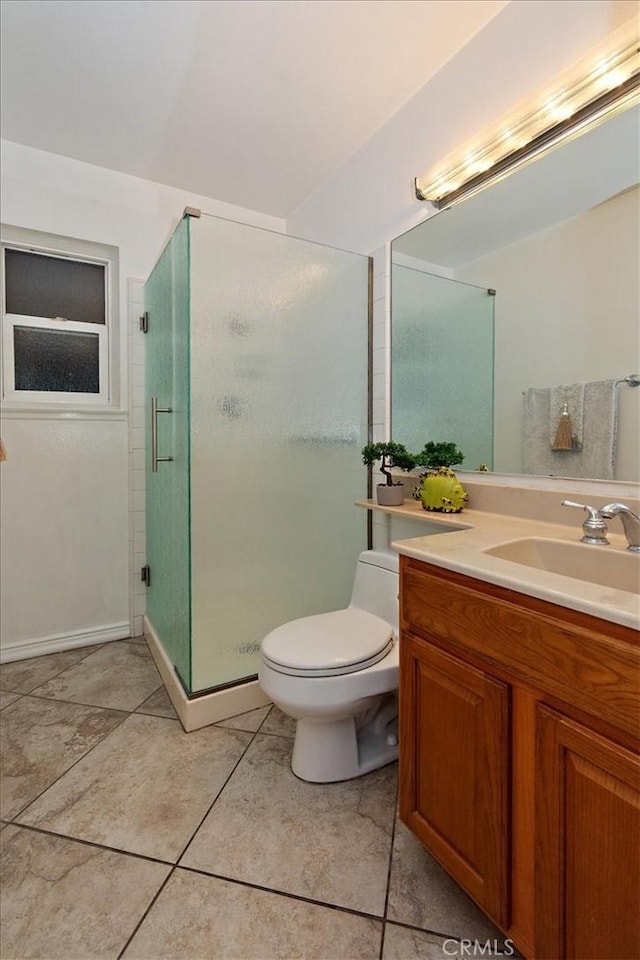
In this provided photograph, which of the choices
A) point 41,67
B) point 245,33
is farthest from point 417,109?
point 41,67

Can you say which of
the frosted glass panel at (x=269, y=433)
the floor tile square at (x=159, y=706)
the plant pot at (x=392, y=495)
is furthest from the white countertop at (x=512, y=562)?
the floor tile square at (x=159, y=706)

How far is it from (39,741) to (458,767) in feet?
5.01

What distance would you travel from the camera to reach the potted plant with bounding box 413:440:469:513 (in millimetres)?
1540

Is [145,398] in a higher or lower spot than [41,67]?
lower

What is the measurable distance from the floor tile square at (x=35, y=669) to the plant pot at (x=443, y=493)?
190 cm

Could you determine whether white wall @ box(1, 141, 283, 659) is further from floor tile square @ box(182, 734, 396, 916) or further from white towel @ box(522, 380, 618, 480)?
white towel @ box(522, 380, 618, 480)

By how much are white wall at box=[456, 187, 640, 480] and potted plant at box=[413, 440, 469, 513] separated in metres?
0.16

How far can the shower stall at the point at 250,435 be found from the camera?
1713 mm

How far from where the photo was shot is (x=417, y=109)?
1.77 meters

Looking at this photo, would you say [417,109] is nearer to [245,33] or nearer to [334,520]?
[245,33]

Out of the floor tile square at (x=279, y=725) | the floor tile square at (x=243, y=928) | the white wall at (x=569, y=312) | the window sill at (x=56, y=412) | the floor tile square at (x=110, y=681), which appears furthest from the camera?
the window sill at (x=56, y=412)

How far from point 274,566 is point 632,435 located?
4.45ft

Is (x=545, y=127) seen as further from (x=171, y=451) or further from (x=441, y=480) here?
(x=171, y=451)

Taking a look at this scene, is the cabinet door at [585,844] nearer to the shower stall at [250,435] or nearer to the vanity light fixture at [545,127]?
the shower stall at [250,435]
